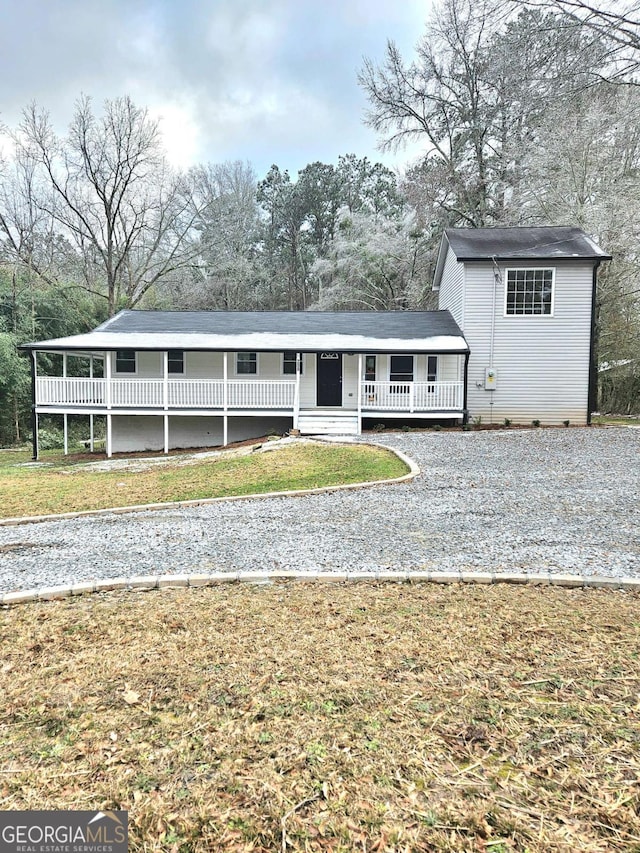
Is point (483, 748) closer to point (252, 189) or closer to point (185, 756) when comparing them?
point (185, 756)

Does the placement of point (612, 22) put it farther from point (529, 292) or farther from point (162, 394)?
point (162, 394)

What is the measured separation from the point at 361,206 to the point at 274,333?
21.7 meters

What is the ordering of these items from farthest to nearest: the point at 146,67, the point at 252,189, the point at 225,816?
the point at 252,189
the point at 146,67
the point at 225,816

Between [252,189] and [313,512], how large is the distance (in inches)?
1376

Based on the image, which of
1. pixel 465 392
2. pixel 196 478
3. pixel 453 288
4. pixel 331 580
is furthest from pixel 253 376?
pixel 331 580

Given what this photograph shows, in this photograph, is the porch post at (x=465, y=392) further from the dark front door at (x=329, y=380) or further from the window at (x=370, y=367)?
the dark front door at (x=329, y=380)

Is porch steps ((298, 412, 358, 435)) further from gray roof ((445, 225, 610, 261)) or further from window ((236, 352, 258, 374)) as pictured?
gray roof ((445, 225, 610, 261))

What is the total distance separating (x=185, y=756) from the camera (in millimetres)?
1999

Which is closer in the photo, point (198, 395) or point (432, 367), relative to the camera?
point (198, 395)

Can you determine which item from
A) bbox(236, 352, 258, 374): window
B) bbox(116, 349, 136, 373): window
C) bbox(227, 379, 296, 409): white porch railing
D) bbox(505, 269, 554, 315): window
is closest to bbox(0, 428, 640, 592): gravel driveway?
bbox(227, 379, 296, 409): white porch railing

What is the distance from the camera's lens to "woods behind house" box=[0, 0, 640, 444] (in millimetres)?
20000

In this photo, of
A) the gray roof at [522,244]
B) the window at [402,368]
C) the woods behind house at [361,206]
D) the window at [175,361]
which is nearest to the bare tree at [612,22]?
the woods behind house at [361,206]

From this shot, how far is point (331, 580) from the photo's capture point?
4004 millimetres

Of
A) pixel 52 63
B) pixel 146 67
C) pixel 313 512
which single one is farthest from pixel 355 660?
pixel 52 63
